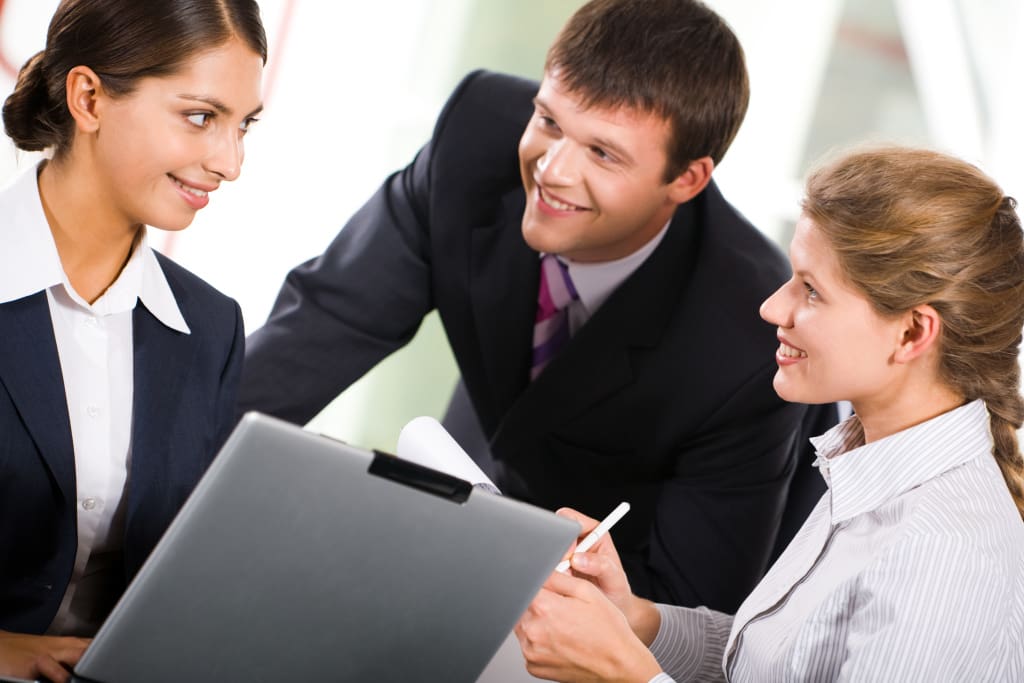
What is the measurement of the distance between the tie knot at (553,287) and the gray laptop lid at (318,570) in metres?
1.05

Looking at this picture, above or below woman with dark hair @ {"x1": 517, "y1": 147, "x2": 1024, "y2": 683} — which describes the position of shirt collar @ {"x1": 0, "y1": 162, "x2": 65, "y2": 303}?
above

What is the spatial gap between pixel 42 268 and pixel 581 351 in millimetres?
969

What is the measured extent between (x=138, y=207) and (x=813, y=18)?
3057 mm

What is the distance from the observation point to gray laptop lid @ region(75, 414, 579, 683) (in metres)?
0.90

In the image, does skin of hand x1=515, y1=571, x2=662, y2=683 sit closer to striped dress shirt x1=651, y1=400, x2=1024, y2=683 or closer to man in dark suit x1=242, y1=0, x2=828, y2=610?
striped dress shirt x1=651, y1=400, x2=1024, y2=683

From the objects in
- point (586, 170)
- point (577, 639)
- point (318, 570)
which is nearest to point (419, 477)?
point (318, 570)

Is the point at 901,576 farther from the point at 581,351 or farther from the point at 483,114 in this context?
the point at 483,114

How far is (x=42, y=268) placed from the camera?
52.0 inches

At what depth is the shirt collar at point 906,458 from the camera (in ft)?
4.20

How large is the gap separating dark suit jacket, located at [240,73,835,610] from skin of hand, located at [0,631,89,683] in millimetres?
718

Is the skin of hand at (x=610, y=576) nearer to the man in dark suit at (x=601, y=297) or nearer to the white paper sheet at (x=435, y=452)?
the white paper sheet at (x=435, y=452)

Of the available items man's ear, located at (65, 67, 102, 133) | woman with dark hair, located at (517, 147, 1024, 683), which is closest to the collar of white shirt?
man's ear, located at (65, 67, 102, 133)

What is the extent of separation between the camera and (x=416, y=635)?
3.52 feet

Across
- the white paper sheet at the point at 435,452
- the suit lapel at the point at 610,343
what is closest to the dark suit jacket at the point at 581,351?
the suit lapel at the point at 610,343
